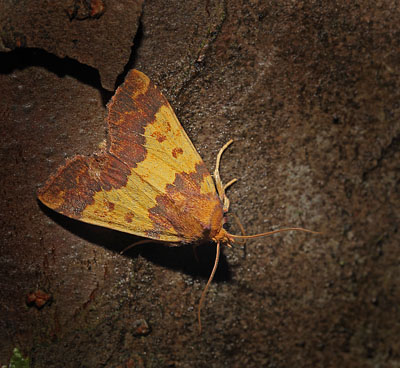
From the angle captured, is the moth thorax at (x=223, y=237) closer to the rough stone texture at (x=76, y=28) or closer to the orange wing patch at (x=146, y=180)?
the orange wing patch at (x=146, y=180)

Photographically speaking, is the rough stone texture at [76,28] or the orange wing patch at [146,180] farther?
the orange wing patch at [146,180]

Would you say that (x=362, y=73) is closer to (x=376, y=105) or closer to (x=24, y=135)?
(x=376, y=105)

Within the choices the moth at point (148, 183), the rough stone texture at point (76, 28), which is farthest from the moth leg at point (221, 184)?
the rough stone texture at point (76, 28)

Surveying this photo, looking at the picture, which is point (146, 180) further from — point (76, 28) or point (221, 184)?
point (76, 28)

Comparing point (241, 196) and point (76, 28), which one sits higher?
point (76, 28)

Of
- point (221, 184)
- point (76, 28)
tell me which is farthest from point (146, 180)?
point (76, 28)

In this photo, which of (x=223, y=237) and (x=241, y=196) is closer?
(x=223, y=237)

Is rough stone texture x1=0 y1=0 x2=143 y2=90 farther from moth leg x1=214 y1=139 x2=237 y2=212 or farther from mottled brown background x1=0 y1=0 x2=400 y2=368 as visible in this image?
moth leg x1=214 y1=139 x2=237 y2=212

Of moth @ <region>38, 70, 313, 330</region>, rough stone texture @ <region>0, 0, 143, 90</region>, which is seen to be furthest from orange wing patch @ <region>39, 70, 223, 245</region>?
rough stone texture @ <region>0, 0, 143, 90</region>
